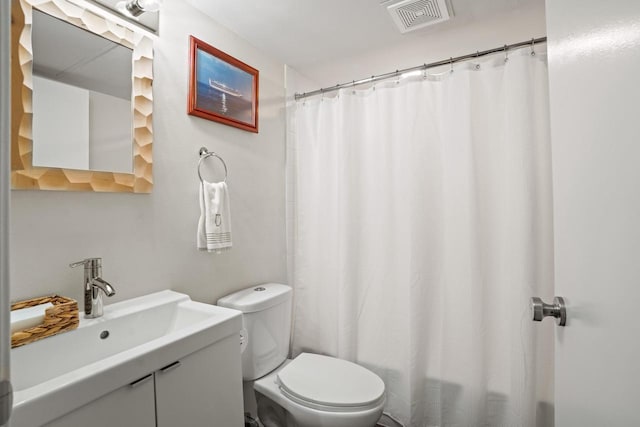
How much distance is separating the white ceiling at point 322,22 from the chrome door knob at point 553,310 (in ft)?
4.79

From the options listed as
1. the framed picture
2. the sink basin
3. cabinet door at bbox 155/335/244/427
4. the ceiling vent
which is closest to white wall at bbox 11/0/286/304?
the framed picture

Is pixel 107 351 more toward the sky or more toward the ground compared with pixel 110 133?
more toward the ground

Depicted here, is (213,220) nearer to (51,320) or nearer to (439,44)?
(51,320)

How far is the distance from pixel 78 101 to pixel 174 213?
540 millimetres

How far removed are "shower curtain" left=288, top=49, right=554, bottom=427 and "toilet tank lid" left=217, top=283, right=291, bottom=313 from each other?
1.23 feet

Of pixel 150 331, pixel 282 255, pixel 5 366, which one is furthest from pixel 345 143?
pixel 5 366

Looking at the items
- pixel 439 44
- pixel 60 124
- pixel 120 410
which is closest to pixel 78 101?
pixel 60 124

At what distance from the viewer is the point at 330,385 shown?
54.8 inches

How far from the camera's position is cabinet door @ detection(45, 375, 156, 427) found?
0.72 metres

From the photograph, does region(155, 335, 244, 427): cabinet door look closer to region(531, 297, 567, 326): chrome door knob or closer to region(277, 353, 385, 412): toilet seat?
region(277, 353, 385, 412): toilet seat

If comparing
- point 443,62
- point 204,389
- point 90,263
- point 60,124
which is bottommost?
point 204,389

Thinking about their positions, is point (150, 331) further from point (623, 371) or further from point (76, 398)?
point (623, 371)

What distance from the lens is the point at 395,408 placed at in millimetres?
1703

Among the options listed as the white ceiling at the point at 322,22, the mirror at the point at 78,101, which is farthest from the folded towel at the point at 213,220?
the white ceiling at the point at 322,22
